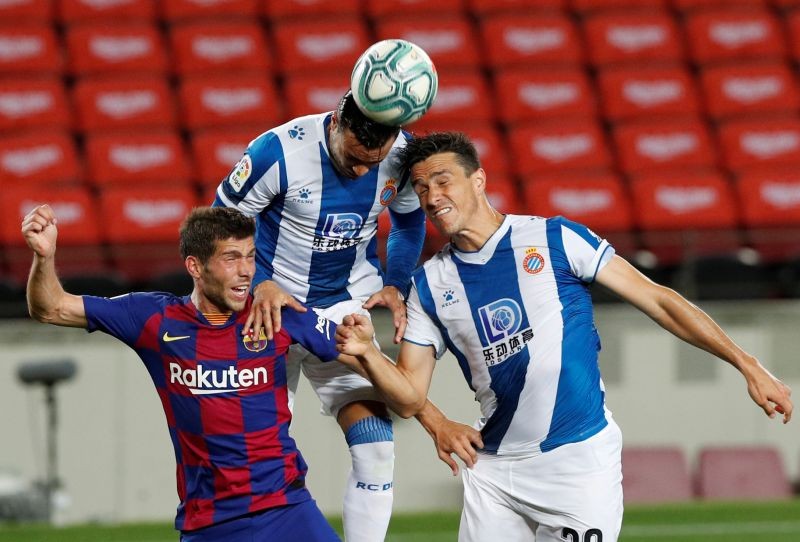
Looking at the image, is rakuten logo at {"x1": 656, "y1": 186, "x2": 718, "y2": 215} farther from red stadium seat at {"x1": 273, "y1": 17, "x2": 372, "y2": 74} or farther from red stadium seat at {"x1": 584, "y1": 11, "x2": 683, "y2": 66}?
red stadium seat at {"x1": 273, "y1": 17, "x2": 372, "y2": 74}

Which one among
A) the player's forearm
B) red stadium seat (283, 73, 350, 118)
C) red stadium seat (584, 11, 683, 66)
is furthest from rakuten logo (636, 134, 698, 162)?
the player's forearm

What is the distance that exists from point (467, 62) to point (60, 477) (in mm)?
4619

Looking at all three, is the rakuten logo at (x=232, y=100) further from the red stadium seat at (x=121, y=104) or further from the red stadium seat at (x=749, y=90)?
the red stadium seat at (x=749, y=90)

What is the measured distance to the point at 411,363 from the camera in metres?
4.29

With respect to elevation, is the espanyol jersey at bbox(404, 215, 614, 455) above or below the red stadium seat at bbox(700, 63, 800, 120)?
below

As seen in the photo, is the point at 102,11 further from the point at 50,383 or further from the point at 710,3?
the point at 710,3

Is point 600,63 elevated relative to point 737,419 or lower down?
elevated

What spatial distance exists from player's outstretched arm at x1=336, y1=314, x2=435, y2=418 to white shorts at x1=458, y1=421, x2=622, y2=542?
13.7 inches

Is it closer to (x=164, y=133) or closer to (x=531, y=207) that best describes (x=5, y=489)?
(x=164, y=133)

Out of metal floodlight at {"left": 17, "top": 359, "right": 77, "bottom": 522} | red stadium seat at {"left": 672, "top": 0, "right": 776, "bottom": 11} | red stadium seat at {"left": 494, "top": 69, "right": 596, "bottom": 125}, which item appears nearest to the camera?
metal floodlight at {"left": 17, "top": 359, "right": 77, "bottom": 522}

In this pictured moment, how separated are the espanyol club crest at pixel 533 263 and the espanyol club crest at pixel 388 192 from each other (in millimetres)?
694

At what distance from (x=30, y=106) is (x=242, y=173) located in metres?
5.80

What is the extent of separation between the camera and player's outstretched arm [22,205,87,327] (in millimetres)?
3873

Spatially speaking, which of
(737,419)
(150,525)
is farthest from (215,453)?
(737,419)
